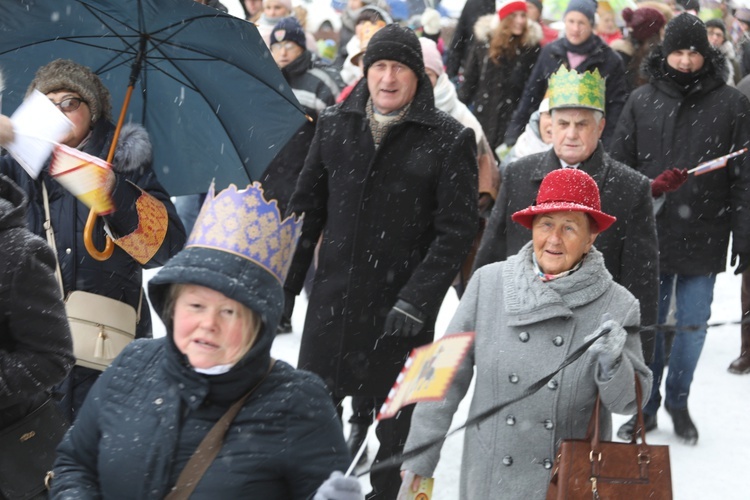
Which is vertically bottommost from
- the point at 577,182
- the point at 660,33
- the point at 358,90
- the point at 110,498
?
the point at 110,498

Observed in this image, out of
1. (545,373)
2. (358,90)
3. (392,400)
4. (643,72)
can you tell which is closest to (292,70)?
(643,72)

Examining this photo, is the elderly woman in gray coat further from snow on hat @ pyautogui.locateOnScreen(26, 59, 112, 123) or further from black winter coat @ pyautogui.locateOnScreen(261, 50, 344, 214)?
black winter coat @ pyautogui.locateOnScreen(261, 50, 344, 214)

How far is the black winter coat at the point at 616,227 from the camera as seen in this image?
601 centimetres

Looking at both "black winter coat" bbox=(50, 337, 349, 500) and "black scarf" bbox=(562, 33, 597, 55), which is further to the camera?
"black scarf" bbox=(562, 33, 597, 55)

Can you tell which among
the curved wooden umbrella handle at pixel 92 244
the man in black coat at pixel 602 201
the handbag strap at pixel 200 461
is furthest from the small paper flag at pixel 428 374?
the man in black coat at pixel 602 201

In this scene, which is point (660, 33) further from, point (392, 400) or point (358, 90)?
point (392, 400)

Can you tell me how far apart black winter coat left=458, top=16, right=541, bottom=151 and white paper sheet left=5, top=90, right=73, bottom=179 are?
6617mm

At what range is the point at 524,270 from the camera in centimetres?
466

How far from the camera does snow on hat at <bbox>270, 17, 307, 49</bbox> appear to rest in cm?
947

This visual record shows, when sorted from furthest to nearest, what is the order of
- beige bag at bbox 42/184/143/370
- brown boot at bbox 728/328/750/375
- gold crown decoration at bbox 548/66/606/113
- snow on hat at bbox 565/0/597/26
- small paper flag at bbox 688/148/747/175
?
snow on hat at bbox 565/0/597/26 < brown boot at bbox 728/328/750/375 < small paper flag at bbox 688/148/747/175 < gold crown decoration at bbox 548/66/606/113 < beige bag at bbox 42/184/143/370

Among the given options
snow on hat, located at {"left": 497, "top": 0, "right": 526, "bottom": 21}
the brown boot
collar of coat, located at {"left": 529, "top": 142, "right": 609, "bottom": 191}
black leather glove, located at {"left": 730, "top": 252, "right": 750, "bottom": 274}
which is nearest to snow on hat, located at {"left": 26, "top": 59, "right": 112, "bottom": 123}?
collar of coat, located at {"left": 529, "top": 142, "right": 609, "bottom": 191}

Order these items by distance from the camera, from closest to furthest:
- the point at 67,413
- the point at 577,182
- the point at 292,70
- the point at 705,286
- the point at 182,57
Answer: the point at 577,182, the point at 67,413, the point at 182,57, the point at 705,286, the point at 292,70

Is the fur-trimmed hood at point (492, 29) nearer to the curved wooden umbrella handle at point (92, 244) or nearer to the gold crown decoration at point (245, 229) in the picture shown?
the curved wooden umbrella handle at point (92, 244)

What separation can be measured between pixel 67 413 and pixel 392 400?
94.5 inches
